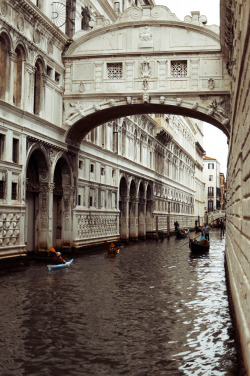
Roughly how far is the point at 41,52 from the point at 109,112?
156 inches

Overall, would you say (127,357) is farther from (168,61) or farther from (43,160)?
(168,61)

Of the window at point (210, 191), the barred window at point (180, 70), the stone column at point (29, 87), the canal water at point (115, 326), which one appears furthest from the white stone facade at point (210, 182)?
the canal water at point (115, 326)

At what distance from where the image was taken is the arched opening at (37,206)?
789 inches

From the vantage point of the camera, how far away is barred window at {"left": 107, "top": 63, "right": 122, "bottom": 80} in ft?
69.6

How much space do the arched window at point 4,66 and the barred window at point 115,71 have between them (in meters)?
5.37

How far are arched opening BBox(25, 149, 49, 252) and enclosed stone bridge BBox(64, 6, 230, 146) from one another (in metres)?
2.40

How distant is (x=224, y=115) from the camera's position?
20.2 m

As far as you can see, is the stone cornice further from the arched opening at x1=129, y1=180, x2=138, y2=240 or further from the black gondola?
the arched opening at x1=129, y1=180, x2=138, y2=240

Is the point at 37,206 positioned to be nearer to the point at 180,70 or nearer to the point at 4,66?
the point at 4,66

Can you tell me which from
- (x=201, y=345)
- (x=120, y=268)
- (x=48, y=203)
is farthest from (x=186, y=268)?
(x=201, y=345)

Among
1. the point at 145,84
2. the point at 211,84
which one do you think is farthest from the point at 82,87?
the point at 211,84

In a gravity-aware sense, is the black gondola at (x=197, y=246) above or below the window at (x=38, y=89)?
below

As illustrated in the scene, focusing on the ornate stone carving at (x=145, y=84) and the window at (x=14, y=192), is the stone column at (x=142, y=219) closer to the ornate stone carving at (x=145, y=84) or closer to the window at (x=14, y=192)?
the ornate stone carving at (x=145, y=84)

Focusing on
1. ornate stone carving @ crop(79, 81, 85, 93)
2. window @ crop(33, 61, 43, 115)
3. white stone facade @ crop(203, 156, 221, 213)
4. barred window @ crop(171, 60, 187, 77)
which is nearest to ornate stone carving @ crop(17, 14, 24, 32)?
window @ crop(33, 61, 43, 115)
